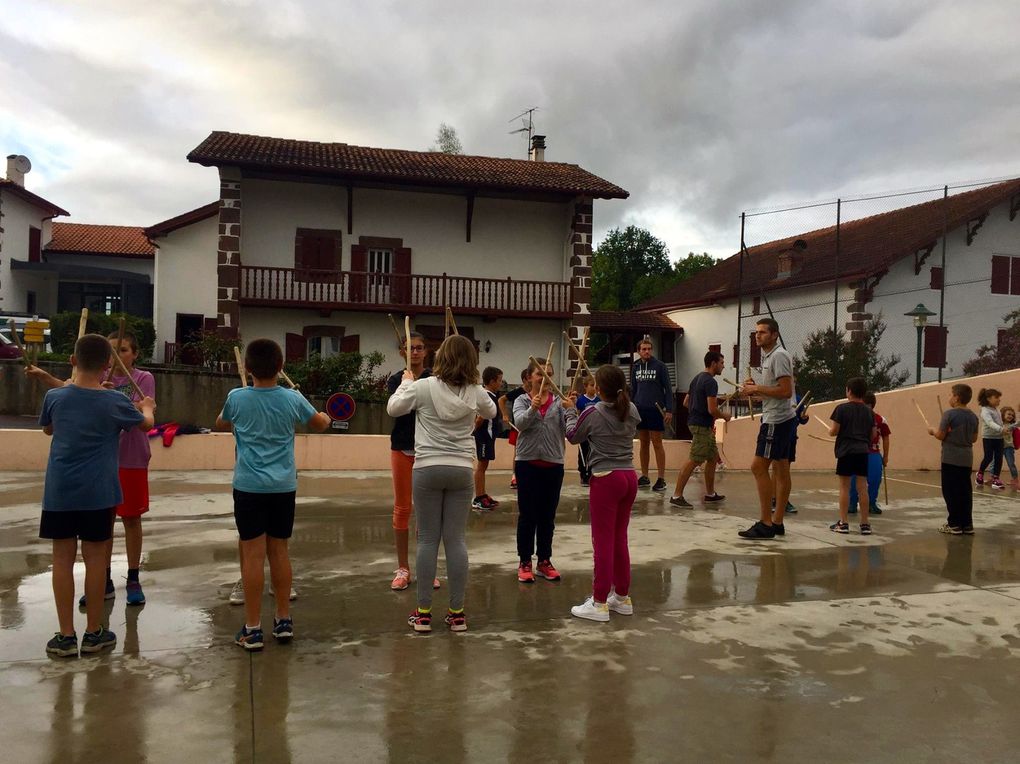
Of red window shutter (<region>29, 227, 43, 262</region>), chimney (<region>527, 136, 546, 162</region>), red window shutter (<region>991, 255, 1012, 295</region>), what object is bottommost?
red window shutter (<region>991, 255, 1012, 295</region>)

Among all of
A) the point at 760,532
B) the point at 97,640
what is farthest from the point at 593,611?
the point at 760,532

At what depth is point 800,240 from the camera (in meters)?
23.0

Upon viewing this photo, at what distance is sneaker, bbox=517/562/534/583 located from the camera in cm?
514

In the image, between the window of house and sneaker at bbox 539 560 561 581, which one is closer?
sneaker at bbox 539 560 561 581

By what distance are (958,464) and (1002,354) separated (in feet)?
45.0

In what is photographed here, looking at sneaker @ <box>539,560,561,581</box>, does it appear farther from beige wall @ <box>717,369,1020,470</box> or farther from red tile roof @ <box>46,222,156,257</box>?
red tile roof @ <box>46,222,156,257</box>

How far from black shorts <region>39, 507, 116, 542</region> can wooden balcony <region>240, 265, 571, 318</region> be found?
54.2ft

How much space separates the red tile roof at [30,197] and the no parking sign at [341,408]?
885 inches

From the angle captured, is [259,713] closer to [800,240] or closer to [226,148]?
[226,148]

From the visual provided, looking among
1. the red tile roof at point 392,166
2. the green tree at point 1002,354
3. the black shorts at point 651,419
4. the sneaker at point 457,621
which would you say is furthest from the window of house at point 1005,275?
the sneaker at point 457,621

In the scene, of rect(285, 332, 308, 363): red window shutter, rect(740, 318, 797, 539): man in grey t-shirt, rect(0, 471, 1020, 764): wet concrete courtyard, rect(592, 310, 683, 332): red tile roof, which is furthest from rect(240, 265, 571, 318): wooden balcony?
rect(0, 471, 1020, 764): wet concrete courtyard

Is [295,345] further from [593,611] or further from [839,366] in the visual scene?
[593,611]

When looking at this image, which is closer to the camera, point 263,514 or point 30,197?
point 263,514

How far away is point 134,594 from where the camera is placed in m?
4.59
